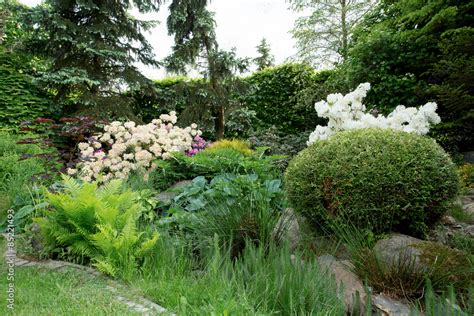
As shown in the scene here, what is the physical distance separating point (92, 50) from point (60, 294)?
863 cm

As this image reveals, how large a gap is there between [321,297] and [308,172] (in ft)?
5.00

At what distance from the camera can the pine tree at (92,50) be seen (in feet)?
32.9

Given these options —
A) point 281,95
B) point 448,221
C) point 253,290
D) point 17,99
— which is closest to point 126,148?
point 253,290

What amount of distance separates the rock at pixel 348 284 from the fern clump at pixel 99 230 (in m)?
1.41

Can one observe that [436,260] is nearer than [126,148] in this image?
Yes

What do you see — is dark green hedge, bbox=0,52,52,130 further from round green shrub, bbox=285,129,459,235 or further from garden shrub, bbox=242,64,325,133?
round green shrub, bbox=285,129,459,235

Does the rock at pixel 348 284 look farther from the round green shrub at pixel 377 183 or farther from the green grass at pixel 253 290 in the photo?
the round green shrub at pixel 377 183

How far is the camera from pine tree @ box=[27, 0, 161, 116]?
10.0 m

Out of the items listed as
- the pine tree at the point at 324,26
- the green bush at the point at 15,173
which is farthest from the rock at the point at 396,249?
the pine tree at the point at 324,26

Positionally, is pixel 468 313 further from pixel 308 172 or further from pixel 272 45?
pixel 272 45

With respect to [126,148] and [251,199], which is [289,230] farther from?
[126,148]

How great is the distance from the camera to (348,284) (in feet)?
9.29

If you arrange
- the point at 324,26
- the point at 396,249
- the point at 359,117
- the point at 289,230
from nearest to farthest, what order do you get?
the point at 396,249, the point at 289,230, the point at 359,117, the point at 324,26

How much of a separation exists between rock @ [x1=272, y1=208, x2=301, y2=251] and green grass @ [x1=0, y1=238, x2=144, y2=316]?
1.52m
